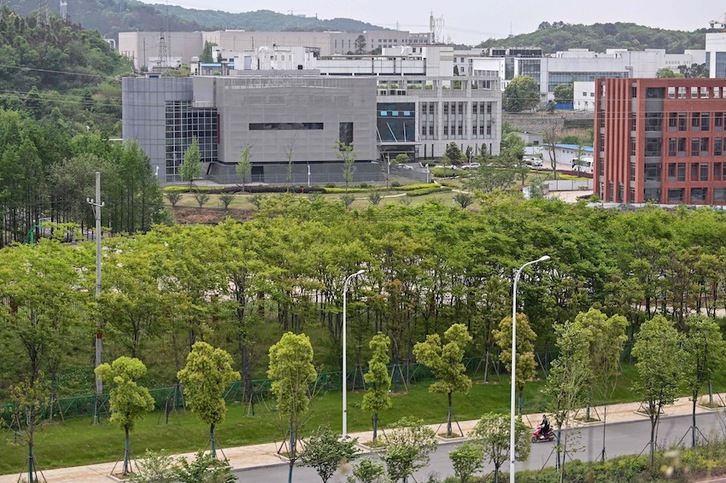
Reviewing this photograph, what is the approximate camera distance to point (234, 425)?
898 inches

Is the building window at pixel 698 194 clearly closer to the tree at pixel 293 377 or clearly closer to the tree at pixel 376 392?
the tree at pixel 376 392

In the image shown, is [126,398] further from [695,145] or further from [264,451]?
[695,145]

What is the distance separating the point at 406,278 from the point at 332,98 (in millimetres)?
37752

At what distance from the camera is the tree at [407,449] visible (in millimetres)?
18656

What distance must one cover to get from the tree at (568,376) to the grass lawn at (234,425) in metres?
2.97

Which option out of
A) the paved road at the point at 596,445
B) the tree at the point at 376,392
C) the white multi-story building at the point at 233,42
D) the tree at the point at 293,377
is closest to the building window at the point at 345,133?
the paved road at the point at 596,445

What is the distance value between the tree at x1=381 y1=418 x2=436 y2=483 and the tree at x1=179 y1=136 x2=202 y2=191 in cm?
3862

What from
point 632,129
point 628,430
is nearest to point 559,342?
point 628,430

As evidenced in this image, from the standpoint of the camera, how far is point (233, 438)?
22.4 metres

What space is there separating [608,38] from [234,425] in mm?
145409

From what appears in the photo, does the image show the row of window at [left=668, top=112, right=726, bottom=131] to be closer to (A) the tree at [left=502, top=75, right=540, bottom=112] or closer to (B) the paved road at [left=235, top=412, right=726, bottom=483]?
(B) the paved road at [left=235, top=412, right=726, bottom=483]

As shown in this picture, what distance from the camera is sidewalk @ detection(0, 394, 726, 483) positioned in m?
20.2

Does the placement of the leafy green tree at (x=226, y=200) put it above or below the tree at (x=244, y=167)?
below

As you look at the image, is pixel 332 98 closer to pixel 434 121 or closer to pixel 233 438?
pixel 434 121
